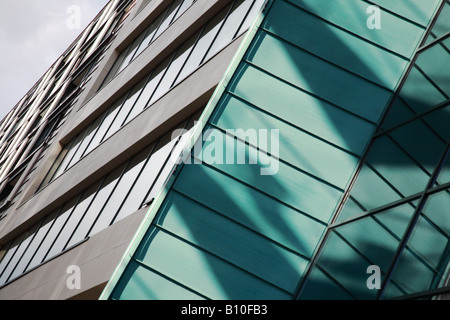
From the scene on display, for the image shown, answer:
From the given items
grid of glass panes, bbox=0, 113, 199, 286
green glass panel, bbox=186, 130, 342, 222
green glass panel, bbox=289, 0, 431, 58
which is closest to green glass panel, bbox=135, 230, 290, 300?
green glass panel, bbox=186, 130, 342, 222

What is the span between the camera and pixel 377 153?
15.8 meters

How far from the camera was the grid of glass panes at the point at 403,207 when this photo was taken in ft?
38.2

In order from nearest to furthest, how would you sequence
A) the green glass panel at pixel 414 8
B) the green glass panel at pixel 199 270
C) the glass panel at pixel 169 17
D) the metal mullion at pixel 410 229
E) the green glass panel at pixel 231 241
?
the metal mullion at pixel 410 229 < the green glass panel at pixel 199 270 < the green glass panel at pixel 231 241 < the green glass panel at pixel 414 8 < the glass panel at pixel 169 17

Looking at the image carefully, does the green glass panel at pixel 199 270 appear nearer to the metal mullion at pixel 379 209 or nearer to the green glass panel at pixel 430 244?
the metal mullion at pixel 379 209

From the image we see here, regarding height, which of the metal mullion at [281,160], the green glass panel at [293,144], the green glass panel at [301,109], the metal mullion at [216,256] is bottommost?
the metal mullion at [216,256]

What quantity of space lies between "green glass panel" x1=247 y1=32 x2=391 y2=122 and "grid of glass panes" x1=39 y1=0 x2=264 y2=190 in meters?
1.68

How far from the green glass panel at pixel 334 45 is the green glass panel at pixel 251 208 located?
4555mm

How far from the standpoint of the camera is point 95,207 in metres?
21.3

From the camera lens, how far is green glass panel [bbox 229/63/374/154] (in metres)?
16.0

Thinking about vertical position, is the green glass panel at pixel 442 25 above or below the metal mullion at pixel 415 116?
above

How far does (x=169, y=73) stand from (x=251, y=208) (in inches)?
358

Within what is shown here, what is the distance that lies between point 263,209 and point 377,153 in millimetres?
3372

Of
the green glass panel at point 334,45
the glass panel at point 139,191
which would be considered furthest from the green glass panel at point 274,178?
the green glass panel at point 334,45
